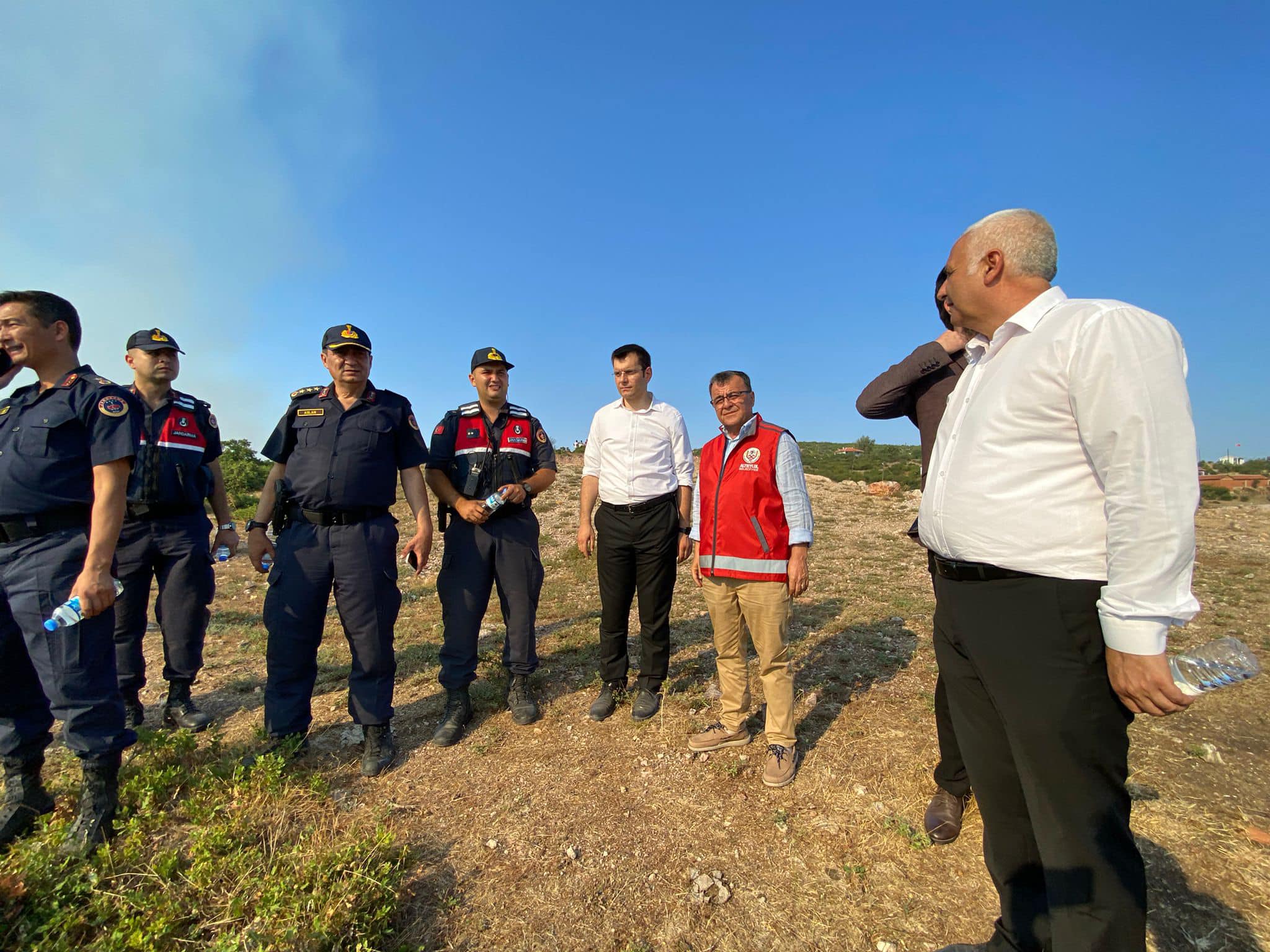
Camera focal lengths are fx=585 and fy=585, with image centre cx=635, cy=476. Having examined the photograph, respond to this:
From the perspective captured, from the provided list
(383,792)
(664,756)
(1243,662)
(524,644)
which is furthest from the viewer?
(524,644)

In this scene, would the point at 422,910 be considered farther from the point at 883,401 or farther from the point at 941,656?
the point at 883,401

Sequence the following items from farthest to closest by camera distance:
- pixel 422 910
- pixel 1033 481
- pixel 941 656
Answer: pixel 422 910 → pixel 941 656 → pixel 1033 481

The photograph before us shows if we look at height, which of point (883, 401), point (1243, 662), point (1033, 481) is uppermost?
point (883, 401)

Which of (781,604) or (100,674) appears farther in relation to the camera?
(781,604)

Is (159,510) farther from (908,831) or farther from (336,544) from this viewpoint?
(908,831)

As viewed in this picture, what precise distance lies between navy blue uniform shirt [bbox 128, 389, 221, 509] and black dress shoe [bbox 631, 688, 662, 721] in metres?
3.34

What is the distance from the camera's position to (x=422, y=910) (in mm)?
2336

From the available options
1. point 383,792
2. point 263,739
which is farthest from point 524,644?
point 263,739

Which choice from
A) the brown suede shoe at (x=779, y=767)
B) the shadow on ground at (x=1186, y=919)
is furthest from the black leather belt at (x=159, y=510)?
the shadow on ground at (x=1186, y=919)

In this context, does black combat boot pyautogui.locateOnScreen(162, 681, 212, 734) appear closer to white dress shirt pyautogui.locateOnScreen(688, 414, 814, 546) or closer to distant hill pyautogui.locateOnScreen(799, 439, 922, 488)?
white dress shirt pyautogui.locateOnScreen(688, 414, 814, 546)

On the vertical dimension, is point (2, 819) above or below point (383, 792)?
above

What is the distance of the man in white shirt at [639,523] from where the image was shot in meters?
3.98

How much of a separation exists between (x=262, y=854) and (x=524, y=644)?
6.03 ft

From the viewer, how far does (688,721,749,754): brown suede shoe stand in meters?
3.54
